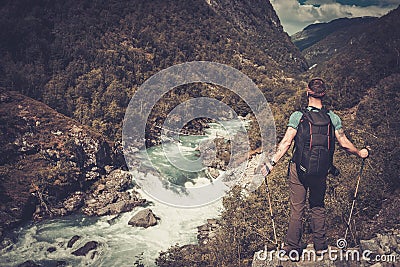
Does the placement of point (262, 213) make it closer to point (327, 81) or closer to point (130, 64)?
point (327, 81)

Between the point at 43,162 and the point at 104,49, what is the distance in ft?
99.7

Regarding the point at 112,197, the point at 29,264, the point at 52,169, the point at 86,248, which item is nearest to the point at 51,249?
the point at 29,264

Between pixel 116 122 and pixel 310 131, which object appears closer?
pixel 310 131

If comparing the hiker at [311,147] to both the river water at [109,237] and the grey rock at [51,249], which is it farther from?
the grey rock at [51,249]

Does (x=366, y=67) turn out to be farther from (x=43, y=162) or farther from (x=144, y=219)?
(x=43, y=162)

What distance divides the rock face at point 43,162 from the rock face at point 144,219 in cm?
179

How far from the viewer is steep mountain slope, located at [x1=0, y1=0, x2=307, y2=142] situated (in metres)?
36.8

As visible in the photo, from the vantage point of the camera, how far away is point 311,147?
484 cm

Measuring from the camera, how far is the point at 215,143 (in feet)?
101

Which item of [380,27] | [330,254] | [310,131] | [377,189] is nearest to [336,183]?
[377,189]

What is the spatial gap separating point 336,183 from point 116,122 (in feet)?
90.9

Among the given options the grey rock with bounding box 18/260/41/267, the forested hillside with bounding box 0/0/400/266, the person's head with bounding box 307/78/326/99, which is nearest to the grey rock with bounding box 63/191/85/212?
the forested hillside with bounding box 0/0/400/266

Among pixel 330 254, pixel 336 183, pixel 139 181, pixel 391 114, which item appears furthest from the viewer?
pixel 139 181

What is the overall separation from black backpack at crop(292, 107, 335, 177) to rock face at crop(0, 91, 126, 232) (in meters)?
17.4
